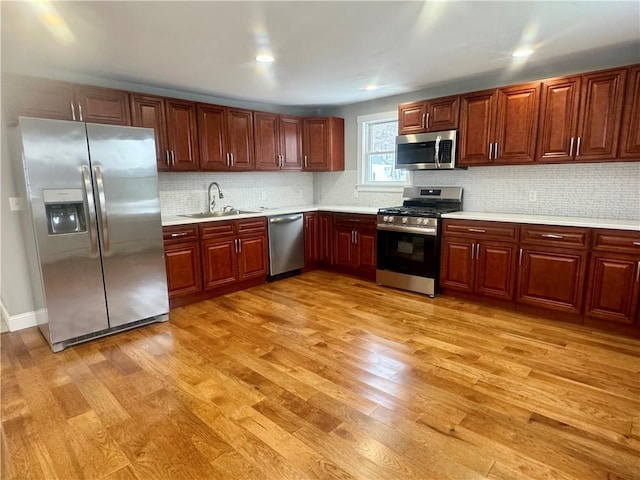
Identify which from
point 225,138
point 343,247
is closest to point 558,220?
point 343,247

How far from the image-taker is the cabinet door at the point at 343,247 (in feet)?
16.2

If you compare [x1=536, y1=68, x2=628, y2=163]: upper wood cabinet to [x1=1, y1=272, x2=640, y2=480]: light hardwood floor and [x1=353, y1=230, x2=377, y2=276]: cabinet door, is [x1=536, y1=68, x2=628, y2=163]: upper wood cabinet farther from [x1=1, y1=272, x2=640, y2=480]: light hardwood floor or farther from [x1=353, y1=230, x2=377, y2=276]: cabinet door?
[x1=353, y1=230, x2=377, y2=276]: cabinet door

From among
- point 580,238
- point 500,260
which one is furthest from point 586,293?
point 500,260

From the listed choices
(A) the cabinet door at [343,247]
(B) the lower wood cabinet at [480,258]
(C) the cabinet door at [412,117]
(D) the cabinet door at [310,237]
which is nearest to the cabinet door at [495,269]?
(B) the lower wood cabinet at [480,258]

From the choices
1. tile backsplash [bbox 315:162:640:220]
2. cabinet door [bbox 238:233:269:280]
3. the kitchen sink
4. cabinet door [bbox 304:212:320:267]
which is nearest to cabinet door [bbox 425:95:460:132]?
tile backsplash [bbox 315:162:640:220]

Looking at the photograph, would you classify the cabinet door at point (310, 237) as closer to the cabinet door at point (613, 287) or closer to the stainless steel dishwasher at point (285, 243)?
the stainless steel dishwasher at point (285, 243)

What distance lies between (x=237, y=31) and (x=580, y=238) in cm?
323

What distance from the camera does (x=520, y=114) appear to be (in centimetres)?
357

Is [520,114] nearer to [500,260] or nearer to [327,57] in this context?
[500,260]

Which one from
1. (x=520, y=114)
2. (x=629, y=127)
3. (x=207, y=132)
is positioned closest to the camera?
(x=629, y=127)

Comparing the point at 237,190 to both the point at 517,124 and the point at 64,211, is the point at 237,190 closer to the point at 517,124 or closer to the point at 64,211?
the point at 64,211

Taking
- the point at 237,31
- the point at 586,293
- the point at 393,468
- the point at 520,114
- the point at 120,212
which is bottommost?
the point at 393,468

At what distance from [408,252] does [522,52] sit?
7.19ft

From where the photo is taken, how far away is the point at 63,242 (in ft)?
9.49
